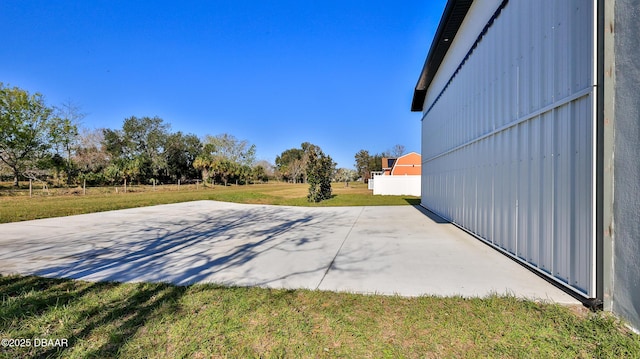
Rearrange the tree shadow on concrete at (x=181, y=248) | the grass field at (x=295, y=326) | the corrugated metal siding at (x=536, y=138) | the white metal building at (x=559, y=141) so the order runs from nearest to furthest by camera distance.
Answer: the grass field at (x=295, y=326) < the white metal building at (x=559, y=141) < the corrugated metal siding at (x=536, y=138) < the tree shadow on concrete at (x=181, y=248)

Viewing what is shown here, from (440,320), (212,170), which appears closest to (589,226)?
(440,320)

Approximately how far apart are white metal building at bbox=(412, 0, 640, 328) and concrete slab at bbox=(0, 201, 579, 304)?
0.43 meters

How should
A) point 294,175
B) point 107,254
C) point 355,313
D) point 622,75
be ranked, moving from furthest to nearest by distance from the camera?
1. point 294,175
2. point 107,254
3. point 355,313
4. point 622,75

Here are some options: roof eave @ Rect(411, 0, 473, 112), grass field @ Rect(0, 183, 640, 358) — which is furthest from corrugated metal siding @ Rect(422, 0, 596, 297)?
roof eave @ Rect(411, 0, 473, 112)

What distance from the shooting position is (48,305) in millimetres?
2730

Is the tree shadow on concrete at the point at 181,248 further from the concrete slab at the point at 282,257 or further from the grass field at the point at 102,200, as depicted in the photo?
the grass field at the point at 102,200

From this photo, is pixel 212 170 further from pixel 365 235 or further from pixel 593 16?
pixel 593 16

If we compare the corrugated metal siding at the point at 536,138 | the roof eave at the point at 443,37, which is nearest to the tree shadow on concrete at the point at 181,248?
the corrugated metal siding at the point at 536,138

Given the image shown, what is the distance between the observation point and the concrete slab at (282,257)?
336 centimetres

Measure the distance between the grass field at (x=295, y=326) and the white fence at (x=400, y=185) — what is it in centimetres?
1942

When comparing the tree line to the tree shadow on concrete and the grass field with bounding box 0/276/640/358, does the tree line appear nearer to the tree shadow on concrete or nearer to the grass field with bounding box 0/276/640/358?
the tree shadow on concrete

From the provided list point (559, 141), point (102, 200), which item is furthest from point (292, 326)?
point (102, 200)

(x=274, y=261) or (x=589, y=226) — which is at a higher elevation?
(x=589, y=226)

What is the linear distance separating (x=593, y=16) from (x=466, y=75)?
14.4 feet
